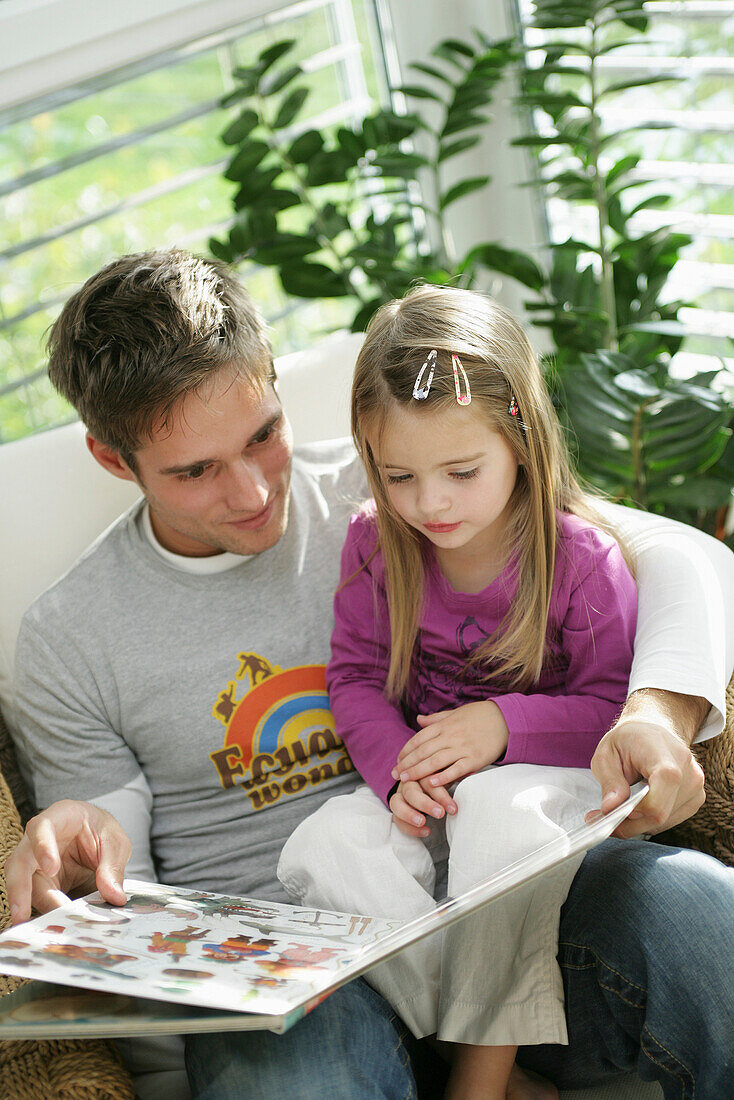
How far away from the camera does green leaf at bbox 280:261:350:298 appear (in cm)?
193

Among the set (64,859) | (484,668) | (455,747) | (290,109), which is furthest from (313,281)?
(64,859)

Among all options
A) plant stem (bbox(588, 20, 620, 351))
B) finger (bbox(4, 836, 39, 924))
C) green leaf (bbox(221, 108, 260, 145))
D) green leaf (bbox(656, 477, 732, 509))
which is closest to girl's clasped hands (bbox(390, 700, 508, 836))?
finger (bbox(4, 836, 39, 924))

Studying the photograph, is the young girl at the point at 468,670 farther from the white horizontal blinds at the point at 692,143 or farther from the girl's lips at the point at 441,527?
the white horizontal blinds at the point at 692,143

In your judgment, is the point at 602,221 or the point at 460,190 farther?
the point at 460,190

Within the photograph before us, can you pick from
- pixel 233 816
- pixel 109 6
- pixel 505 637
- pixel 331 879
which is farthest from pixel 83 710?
pixel 109 6

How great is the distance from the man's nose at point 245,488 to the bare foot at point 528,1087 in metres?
0.69

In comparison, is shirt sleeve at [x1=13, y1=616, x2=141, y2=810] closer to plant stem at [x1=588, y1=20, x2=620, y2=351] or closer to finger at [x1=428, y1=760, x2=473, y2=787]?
finger at [x1=428, y1=760, x2=473, y2=787]

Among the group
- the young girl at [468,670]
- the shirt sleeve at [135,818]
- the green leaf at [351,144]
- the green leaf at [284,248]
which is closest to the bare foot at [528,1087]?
the young girl at [468,670]

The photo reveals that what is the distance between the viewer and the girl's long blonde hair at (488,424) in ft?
3.70

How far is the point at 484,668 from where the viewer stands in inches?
48.9

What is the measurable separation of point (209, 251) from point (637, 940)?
145 cm

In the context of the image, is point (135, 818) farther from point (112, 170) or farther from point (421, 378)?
point (112, 170)

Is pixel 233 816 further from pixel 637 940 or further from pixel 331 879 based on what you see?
pixel 637 940

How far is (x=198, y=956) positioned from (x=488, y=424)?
60 cm
